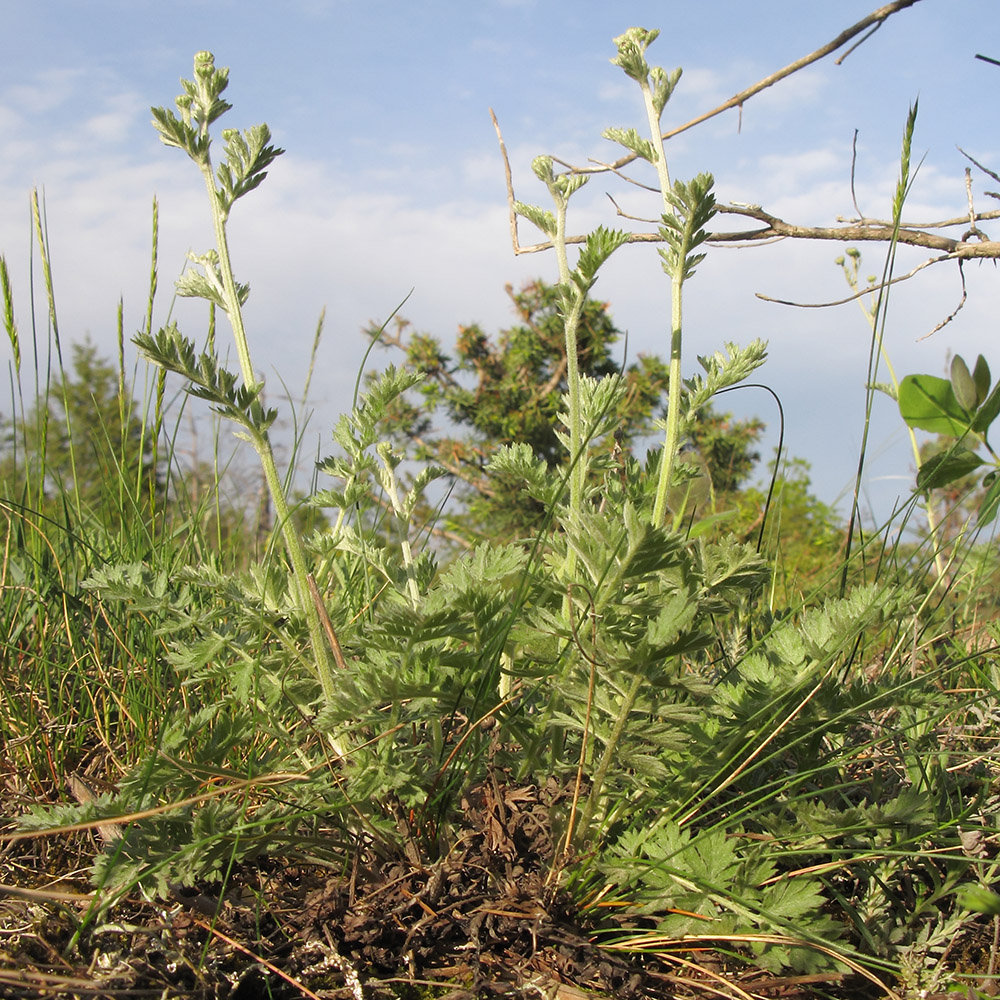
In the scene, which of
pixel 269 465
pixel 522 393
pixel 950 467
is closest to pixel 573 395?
pixel 269 465

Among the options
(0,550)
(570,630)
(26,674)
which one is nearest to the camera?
(570,630)

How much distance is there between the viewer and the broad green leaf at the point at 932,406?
89.0 inches

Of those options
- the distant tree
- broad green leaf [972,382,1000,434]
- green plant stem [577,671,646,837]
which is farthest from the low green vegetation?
the distant tree

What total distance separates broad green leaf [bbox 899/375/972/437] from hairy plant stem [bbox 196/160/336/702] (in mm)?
1727

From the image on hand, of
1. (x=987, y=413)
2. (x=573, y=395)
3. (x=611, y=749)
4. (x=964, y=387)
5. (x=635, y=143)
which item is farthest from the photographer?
(x=964, y=387)

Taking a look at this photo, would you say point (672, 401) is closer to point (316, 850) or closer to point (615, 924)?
point (615, 924)

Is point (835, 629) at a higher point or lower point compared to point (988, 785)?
higher

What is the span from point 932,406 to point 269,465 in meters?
1.81

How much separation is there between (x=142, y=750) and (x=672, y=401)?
136 centimetres

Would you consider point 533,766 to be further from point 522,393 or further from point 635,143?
point 522,393

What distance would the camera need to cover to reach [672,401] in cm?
156

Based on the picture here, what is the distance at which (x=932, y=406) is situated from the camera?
229 centimetres

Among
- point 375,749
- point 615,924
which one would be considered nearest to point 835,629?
point 615,924

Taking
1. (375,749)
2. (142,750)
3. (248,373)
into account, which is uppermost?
(248,373)
